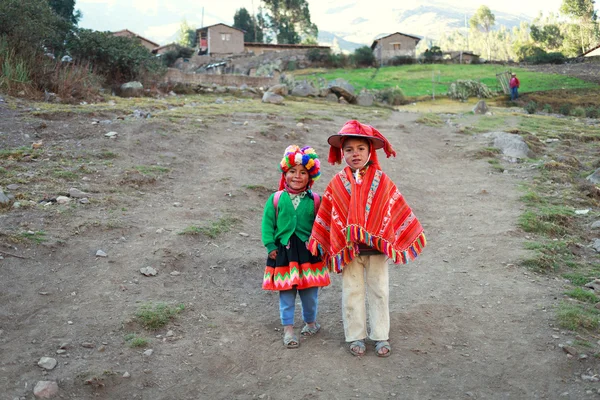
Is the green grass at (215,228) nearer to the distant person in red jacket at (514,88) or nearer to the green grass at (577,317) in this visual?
the green grass at (577,317)

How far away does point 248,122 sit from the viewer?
40.0 ft

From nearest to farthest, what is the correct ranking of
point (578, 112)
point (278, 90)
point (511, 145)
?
point (511, 145) → point (578, 112) → point (278, 90)

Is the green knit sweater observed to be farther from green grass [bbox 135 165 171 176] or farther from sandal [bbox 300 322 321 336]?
green grass [bbox 135 165 171 176]

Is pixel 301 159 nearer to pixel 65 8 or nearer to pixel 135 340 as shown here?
pixel 135 340

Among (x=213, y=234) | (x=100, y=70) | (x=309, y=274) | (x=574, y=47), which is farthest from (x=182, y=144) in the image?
(x=574, y=47)

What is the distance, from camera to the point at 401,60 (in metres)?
43.8

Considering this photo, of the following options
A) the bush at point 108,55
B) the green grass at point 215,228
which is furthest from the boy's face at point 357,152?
the bush at point 108,55

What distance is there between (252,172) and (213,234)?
2.87 metres

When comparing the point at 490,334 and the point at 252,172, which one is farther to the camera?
the point at 252,172

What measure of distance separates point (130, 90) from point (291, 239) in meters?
13.8

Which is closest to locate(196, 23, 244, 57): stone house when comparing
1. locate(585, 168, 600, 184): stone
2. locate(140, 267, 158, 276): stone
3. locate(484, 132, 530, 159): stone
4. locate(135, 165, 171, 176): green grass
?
locate(484, 132, 530, 159): stone

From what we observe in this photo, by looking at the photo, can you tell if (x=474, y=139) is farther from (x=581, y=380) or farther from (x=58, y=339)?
(x=58, y=339)

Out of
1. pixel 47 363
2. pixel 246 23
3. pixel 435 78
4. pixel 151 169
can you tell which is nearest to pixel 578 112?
pixel 435 78

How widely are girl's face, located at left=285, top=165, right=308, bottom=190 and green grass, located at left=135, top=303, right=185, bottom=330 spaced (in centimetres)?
128
